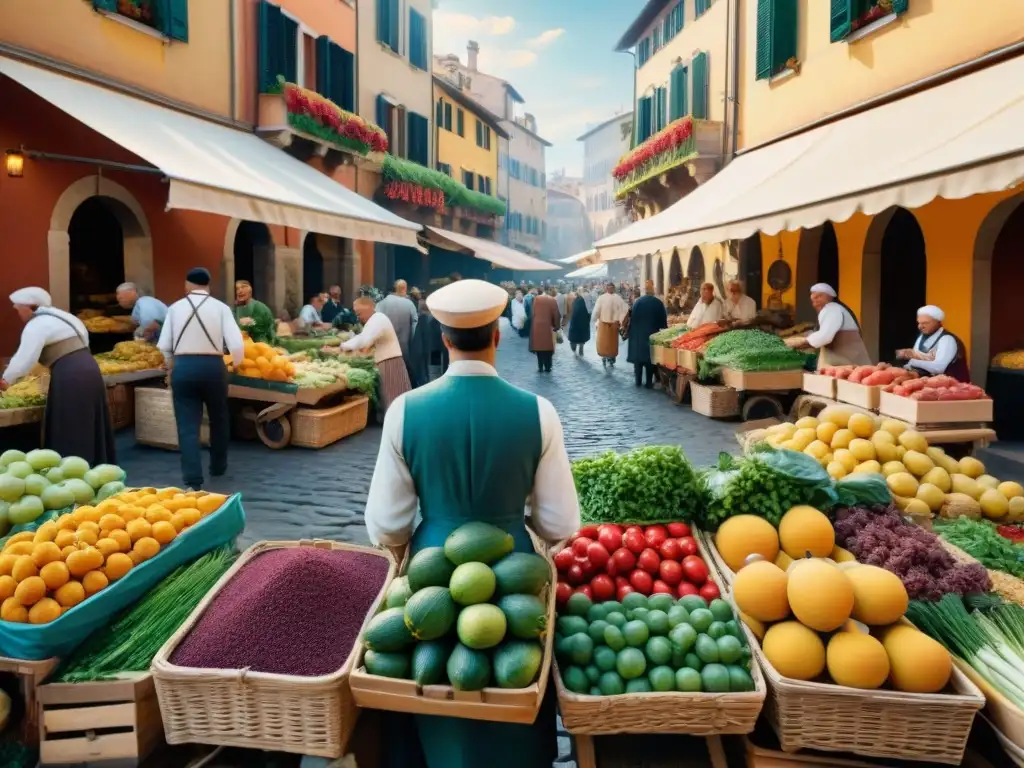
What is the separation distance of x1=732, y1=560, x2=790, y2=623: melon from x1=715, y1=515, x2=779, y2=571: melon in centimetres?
54

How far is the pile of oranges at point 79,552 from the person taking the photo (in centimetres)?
308

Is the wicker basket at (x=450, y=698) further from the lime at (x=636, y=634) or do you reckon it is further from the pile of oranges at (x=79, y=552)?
the pile of oranges at (x=79, y=552)

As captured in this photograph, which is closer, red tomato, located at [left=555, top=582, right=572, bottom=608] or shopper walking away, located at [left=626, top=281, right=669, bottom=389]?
red tomato, located at [left=555, top=582, right=572, bottom=608]

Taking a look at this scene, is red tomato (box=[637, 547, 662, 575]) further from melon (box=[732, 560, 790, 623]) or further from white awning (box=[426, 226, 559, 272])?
white awning (box=[426, 226, 559, 272])

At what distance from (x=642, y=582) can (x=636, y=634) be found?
60cm

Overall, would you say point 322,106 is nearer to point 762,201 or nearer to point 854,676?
point 762,201

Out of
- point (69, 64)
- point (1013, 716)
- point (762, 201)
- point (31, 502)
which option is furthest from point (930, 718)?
point (69, 64)

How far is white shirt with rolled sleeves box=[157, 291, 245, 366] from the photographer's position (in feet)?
22.0

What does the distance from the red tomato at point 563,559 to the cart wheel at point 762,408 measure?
22.9 ft

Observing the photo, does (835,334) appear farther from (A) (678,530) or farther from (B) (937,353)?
(A) (678,530)

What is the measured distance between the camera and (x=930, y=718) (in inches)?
99.3

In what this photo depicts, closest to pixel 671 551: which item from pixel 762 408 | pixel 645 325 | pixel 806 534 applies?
pixel 806 534

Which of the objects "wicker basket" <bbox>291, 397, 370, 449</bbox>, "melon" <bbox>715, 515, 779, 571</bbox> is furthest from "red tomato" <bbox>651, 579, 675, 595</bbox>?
"wicker basket" <bbox>291, 397, 370, 449</bbox>

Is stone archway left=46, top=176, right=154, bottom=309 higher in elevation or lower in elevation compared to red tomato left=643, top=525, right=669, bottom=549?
higher
